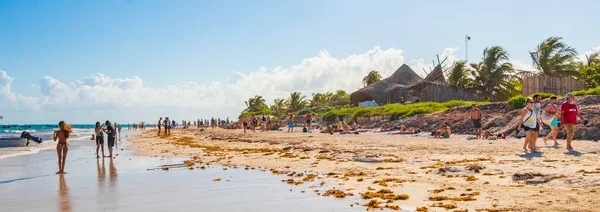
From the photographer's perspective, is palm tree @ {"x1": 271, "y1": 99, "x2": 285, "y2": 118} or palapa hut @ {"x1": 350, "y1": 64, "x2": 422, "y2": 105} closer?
palapa hut @ {"x1": 350, "y1": 64, "x2": 422, "y2": 105}

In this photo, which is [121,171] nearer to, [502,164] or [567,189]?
[502,164]

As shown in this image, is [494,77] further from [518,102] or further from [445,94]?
[518,102]

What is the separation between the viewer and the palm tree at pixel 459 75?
42.9 metres

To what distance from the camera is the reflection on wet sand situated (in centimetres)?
692

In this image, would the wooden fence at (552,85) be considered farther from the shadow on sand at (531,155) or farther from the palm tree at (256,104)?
the palm tree at (256,104)

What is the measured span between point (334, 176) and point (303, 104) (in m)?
66.6

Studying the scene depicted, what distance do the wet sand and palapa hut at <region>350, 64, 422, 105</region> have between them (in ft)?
132

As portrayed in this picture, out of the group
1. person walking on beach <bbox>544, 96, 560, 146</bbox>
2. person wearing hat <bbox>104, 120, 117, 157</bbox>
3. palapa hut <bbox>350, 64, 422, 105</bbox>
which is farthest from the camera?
palapa hut <bbox>350, 64, 422, 105</bbox>

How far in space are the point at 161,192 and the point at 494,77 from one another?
124 ft

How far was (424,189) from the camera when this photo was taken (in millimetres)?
7176

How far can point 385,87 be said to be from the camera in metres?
52.1

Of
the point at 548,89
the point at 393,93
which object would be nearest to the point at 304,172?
the point at 548,89

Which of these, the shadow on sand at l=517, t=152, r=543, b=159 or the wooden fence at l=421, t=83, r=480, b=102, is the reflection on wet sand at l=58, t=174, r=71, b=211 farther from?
the wooden fence at l=421, t=83, r=480, b=102

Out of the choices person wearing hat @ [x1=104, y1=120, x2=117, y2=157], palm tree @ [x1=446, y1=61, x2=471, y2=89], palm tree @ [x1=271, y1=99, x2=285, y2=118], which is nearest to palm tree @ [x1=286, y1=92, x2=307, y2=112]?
palm tree @ [x1=271, y1=99, x2=285, y2=118]
